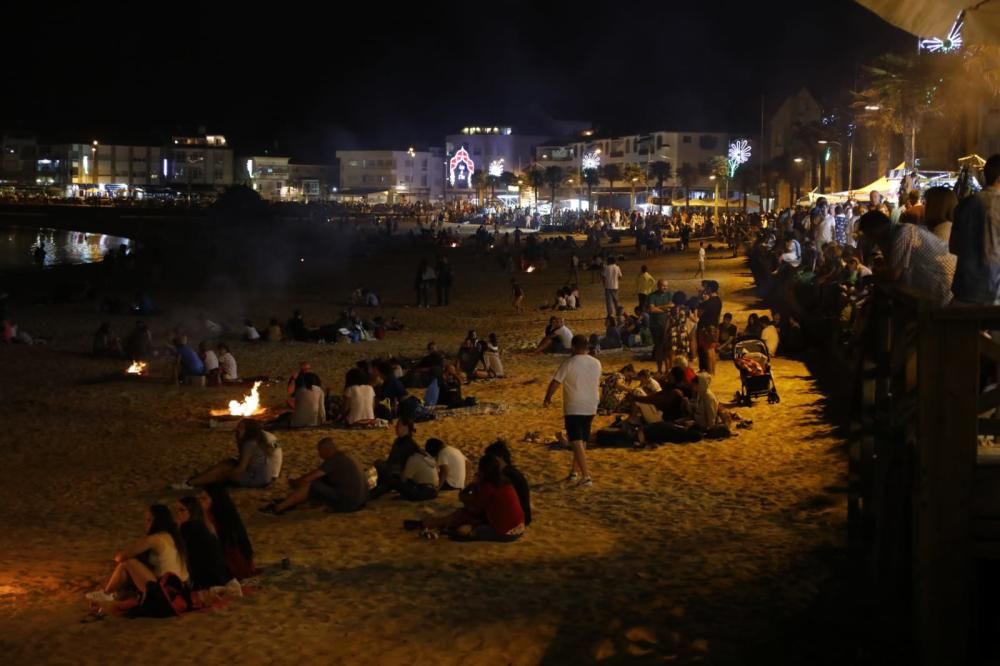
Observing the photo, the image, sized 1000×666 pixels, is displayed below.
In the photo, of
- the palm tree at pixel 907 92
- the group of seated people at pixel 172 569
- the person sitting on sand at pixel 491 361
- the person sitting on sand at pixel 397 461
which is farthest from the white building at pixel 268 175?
the group of seated people at pixel 172 569

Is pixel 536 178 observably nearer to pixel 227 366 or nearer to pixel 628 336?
pixel 628 336

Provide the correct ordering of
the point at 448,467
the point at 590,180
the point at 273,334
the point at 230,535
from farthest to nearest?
the point at 590,180
the point at 273,334
the point at 448,467
the point at 230,535

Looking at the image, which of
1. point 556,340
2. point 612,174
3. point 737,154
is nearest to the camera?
point 556,340

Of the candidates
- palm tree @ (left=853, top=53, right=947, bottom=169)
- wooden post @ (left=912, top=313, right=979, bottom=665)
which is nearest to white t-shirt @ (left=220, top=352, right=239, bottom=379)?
wooden post @ (left=912, top=313, right=979, bottom=665)

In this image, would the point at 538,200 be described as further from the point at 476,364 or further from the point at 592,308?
the point at 476,364

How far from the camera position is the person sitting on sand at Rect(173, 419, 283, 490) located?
42.5 ft

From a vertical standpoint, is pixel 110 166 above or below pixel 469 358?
above

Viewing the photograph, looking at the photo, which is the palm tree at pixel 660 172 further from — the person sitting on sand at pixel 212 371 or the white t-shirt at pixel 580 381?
the white t-shirt at pixel 580 381

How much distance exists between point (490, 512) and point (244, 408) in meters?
8.75

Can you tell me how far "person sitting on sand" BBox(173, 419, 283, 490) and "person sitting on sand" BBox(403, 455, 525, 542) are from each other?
327cm

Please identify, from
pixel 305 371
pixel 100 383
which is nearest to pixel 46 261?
pixel 100 383

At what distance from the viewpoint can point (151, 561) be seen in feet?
28.9

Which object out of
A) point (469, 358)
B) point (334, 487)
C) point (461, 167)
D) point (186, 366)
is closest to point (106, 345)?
point (186, 366)

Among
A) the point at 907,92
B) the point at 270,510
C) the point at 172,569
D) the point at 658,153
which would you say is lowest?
the point at 270,510
